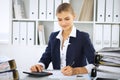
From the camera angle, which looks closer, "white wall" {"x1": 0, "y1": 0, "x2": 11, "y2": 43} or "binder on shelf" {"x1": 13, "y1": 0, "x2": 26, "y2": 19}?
"binder on shelf" {"x1": 13, "y1": 0, "x2": 26, "y2": 19}

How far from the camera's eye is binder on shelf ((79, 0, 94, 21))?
10.2 feet

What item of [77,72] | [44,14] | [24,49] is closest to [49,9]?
[44,14]

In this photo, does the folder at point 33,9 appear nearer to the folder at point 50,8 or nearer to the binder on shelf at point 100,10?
the folder at point 50,8

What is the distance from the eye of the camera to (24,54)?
3420 millimetres

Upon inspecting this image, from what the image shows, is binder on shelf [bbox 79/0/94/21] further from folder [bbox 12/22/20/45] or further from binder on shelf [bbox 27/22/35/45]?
folder [bbox 12/22/20/45]

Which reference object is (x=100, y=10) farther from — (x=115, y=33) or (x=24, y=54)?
(x=24, y=54)

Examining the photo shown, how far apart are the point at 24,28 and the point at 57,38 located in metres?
1.32

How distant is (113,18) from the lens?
2.97 m

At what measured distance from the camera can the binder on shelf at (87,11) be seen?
310 centimetres

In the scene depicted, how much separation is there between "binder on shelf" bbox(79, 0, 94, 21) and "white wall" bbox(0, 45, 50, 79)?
75cm

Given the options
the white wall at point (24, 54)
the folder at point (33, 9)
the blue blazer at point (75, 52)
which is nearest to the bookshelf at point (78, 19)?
the folder at point (33, 9)

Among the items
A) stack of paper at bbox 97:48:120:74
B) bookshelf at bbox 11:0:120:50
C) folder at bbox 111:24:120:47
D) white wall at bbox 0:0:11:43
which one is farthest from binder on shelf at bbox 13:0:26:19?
stack of paper at bbox 97:48:120:74

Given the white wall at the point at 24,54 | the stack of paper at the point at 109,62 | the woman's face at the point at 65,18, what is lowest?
the white wall at the point at 24,54

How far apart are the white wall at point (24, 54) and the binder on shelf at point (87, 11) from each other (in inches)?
29.4
